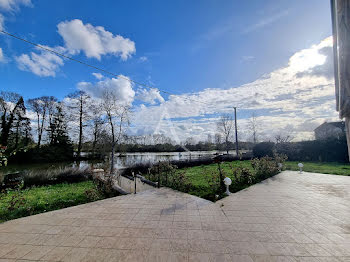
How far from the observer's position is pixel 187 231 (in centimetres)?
257

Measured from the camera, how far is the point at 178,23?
5086 mm

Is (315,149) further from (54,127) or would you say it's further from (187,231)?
(54,127)

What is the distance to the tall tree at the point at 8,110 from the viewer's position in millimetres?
11945

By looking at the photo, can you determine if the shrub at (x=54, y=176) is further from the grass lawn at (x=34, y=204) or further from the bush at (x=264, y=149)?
the bush at (x=264, y=149)

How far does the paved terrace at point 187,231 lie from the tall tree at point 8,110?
13.9 m

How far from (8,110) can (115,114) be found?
10162 millimetres

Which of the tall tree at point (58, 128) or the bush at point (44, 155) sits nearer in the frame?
the bush at point (44, 155)

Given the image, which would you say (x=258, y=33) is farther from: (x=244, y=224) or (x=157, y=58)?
(x=244, y=224)

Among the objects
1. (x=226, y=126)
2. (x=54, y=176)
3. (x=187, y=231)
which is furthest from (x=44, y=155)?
(x=226, y=126)

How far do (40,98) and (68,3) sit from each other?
1434 centimetres

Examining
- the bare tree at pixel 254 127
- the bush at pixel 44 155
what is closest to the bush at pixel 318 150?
the bare tree at pixel 254 127

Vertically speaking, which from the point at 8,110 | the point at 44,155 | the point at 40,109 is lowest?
the point at 44,155

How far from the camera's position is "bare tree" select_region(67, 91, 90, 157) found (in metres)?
13.8

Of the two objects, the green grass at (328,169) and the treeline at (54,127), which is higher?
the treeline at (54,127)
